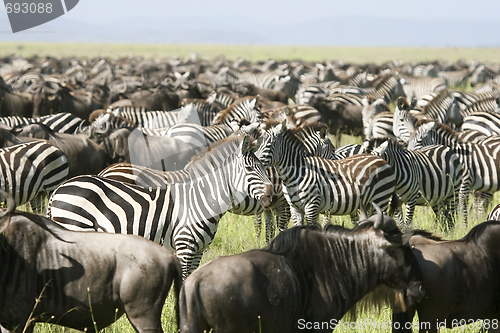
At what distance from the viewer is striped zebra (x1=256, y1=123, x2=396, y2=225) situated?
634cm

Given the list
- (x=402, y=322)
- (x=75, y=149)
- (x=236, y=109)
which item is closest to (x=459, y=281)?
(x=402, y=322)

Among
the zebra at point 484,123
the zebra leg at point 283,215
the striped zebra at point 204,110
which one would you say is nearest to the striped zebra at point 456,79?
the zebra at point 484,123

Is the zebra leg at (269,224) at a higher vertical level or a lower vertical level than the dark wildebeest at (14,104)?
lower

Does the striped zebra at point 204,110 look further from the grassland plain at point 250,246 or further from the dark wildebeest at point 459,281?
the dark wildebeest at point 459,281

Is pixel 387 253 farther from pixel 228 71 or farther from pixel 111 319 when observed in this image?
pixel 228 71

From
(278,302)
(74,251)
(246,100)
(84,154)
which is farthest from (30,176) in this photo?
(246,100)

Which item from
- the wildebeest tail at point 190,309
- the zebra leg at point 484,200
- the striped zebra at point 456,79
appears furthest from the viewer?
the striped zebra at point 456,79

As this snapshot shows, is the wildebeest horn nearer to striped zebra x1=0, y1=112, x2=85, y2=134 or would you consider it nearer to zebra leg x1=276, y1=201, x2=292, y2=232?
zebra leg x1=276, y1=201, x2=292, y2=232

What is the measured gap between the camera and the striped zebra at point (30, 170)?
254 inches

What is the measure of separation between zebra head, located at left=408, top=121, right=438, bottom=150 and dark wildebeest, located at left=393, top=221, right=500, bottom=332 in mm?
5285

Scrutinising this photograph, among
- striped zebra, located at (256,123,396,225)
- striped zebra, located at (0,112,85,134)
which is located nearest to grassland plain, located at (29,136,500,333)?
striped zebra, located at (256,123,396,225)

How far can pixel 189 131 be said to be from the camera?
31.4ft

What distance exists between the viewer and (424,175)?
7445mm

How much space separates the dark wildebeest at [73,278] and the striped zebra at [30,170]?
366 cm
